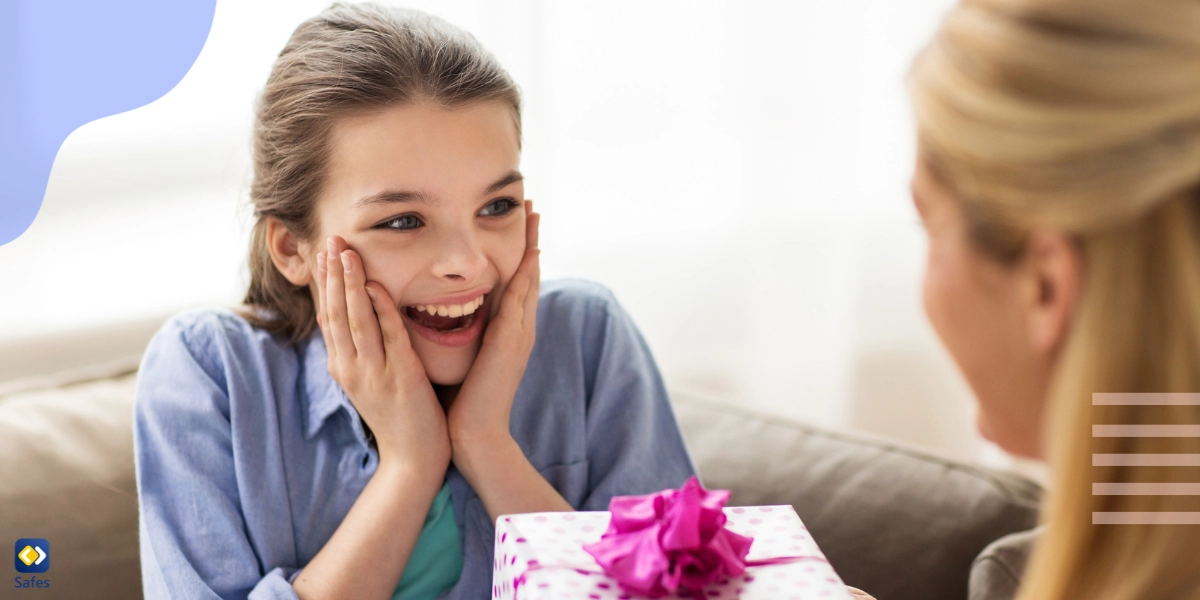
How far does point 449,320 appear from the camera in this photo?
1.31 meters

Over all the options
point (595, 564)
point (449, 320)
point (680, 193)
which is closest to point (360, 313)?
point (449, 320)

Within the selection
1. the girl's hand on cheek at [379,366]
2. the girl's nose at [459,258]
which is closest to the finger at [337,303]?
the girl's hand on cheek at [379,366]

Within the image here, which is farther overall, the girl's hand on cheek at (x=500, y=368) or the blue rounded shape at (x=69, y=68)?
the blue rounded shape at (x=69, y=68)

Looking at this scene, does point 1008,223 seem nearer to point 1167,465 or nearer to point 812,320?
point 1167,465

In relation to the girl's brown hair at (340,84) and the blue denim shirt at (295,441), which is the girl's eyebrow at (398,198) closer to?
the girl's brown hair at (340,84)

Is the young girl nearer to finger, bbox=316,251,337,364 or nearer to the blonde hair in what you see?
finger, bbox=316,251,337,364

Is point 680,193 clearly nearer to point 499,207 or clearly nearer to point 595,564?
point 499,207

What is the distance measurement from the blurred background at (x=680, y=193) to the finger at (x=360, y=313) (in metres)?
0.52

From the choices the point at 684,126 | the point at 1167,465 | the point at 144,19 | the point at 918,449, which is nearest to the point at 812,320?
the point at 684,126

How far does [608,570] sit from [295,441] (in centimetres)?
58

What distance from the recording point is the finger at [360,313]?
1202 mm

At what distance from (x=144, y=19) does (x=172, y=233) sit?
352 mm

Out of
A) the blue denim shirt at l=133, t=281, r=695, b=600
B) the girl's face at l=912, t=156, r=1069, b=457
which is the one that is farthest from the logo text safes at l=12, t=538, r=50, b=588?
the girl's face at l=912, t=156, r=1069, b=457

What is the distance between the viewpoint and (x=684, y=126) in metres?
2.17
